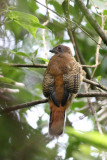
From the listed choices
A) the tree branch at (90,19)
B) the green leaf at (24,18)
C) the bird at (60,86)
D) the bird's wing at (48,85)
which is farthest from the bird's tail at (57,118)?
the green leaf at (24,18)

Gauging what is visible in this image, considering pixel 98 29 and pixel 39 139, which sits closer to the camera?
pixel 39 139

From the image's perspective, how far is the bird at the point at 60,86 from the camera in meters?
3.16

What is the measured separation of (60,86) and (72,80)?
0.19 metres

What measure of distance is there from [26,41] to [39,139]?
2.96 m

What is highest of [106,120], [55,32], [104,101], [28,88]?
[55,32]

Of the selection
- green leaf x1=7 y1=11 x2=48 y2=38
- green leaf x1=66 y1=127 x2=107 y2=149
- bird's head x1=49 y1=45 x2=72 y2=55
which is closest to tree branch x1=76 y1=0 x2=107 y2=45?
green leaf x1=7 y1=11 x2=48 y2=38

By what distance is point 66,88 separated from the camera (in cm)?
334

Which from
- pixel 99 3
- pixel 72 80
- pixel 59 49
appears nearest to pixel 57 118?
pixel 72 80

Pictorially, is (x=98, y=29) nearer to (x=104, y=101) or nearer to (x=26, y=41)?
(x=104, y=101)

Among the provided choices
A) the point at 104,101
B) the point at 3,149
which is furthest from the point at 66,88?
the point at 3,149

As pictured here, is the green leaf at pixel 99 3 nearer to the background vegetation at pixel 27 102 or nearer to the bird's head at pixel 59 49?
the background vegetation at pixel 27 102

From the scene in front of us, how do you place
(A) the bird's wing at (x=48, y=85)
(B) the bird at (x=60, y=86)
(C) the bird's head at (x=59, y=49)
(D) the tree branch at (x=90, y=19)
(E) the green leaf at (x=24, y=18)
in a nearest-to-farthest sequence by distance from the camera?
(E) the green leaf at (x=24, y=18) → (D) the tree branch at (x=90, y=19) → (B) the bird at (x=60, y=86) → (A) the bird's wing at (x=48, y=85) → (C) the bird's head at (x=59, y=49)

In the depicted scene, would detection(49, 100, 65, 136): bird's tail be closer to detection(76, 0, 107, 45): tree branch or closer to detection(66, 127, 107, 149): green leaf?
detection(76, 0, 107, 45): tree branch

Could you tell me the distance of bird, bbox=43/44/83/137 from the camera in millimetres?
3156
